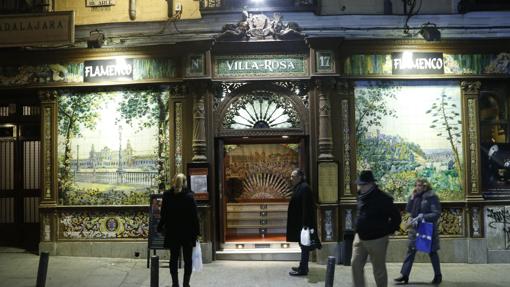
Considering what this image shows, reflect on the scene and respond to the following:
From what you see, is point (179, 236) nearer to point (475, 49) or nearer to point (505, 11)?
point (475, 49)

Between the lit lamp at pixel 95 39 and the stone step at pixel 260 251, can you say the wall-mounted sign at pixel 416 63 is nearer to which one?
the stone step at pixel 260 251

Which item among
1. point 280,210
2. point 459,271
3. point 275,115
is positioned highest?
point 275,115

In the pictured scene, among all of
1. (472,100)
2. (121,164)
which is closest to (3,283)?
(121,164)

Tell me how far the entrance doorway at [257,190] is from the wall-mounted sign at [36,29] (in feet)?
13.4

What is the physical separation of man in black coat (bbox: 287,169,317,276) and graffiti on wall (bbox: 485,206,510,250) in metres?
3.89

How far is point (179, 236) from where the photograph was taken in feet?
25.0

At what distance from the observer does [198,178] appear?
33.3 feet

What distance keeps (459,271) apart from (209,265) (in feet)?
15.2

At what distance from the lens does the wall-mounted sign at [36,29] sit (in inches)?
346

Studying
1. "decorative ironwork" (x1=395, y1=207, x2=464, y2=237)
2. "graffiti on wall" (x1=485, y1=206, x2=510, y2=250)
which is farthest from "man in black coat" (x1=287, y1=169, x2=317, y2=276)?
"graffiti on wall" (x1=485, y1=206, x2=510, y2=250)

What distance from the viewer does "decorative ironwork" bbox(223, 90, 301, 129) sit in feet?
34.4

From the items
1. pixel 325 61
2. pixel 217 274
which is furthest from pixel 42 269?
pixel 325 61

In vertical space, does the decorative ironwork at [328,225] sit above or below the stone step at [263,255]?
above

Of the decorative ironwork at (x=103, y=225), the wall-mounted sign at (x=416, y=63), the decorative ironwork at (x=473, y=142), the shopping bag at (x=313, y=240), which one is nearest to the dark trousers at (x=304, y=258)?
the shopping bag at (x=313, y=240)
